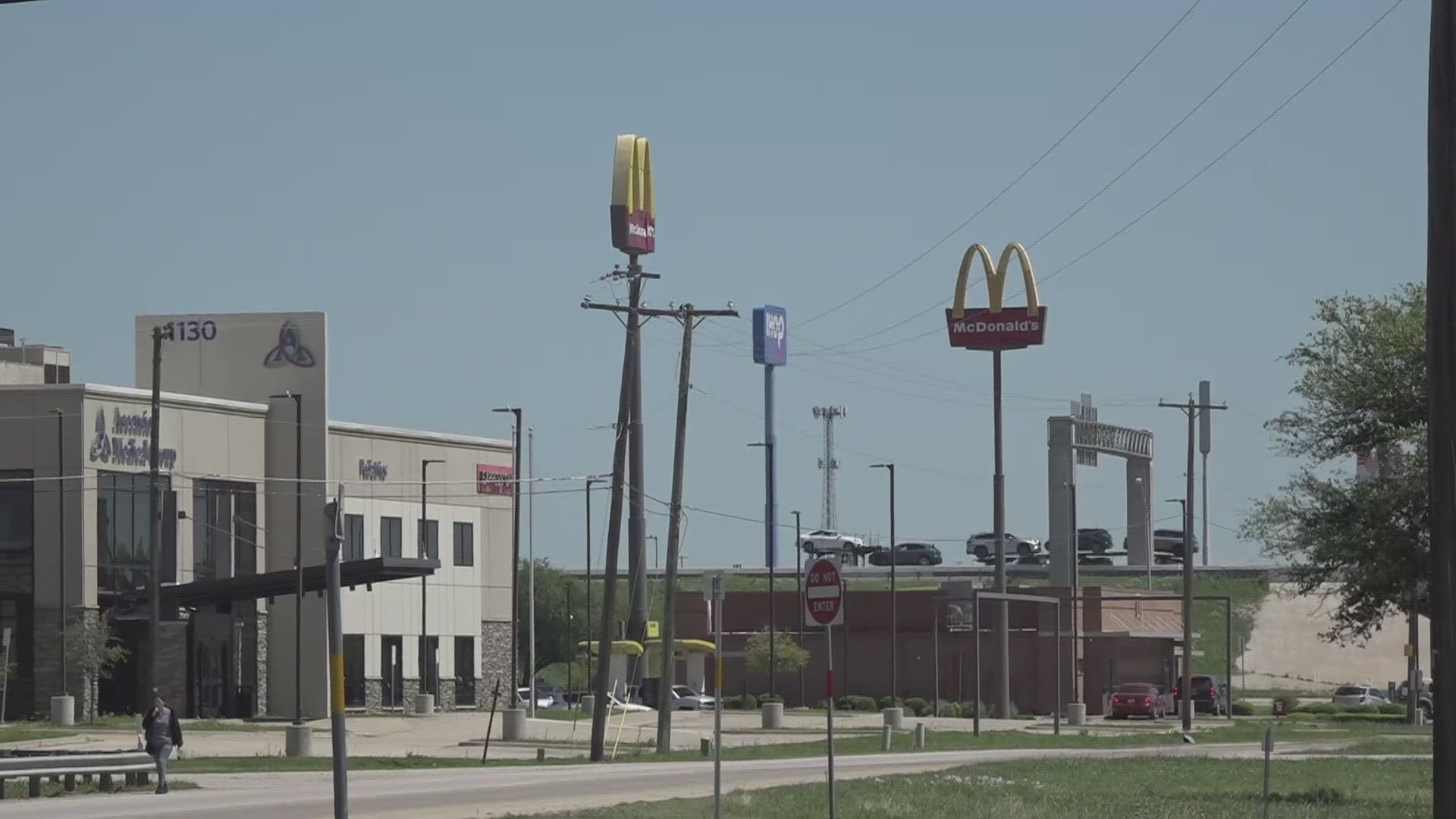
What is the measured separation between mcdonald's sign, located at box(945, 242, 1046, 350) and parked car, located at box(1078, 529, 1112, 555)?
3696cm

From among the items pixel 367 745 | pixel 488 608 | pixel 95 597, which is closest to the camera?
pixel 367 745

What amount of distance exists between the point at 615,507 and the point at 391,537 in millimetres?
40863

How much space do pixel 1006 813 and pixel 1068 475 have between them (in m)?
69.1

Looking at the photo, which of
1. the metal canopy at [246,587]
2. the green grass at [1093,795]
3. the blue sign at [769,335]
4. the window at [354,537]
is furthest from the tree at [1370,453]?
the blue sign at [769,335]

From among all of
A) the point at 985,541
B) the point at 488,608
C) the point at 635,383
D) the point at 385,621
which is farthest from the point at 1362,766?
the point at 985,541

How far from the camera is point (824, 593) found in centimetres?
2278

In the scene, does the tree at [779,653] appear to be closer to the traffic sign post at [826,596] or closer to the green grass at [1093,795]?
the green grass at [1093,795]

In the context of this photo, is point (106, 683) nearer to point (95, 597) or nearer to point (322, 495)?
point (95, 597)

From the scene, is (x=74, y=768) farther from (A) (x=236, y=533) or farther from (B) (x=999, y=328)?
(B) (x=999, y=328)

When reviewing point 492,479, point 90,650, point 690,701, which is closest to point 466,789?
point 90,650

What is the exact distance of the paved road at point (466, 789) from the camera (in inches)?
1083

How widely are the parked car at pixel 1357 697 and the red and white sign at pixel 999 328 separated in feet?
71.7

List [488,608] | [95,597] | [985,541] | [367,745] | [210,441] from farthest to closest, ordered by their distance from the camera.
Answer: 1. [985,541]
2. [488,608]
3. [210,441]
4. [95,597]
5. [367,745]

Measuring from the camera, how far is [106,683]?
69.7 meters
